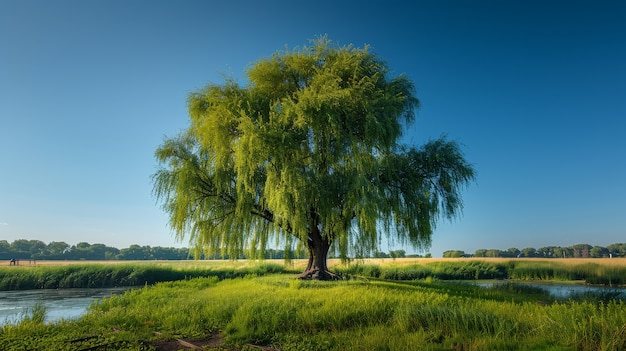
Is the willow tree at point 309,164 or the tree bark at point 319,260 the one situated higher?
the willow tree at point 309,164

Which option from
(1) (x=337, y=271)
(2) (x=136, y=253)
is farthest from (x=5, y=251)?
(1) (x=337, y=271)

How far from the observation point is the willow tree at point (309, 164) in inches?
678

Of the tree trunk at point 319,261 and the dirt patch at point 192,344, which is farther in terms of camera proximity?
the tree trunk at point 319,261

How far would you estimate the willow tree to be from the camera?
17219 millimetres

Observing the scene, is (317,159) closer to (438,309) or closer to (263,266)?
(438,309)

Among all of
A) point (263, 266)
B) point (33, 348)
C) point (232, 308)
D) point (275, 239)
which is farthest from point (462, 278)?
point (33, 348)

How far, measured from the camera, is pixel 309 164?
18.5m

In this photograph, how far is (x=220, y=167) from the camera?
1902 cm

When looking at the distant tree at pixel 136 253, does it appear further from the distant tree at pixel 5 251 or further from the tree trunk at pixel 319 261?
the tree trunk at pixel 319 261

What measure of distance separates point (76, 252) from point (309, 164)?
296 ft

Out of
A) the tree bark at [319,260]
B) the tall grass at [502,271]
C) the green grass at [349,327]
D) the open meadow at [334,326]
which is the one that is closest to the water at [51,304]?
the open meadow at [334,326]

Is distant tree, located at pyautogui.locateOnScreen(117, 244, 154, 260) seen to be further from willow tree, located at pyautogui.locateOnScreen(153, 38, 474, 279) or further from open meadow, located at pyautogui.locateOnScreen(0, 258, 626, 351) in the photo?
open meadow, located at pyautogui.locateOnScreen(0, 258, 626, 351)

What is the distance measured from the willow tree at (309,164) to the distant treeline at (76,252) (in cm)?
7632

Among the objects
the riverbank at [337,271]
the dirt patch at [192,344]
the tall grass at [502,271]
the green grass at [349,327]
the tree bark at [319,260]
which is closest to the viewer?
the green grass at [349,327]
